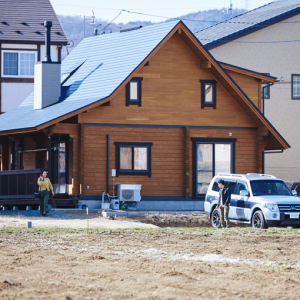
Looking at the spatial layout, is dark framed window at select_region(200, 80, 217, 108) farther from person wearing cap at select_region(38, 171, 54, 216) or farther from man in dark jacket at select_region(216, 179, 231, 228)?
man in dark jacket at select_region(216, 179, 231, 228)

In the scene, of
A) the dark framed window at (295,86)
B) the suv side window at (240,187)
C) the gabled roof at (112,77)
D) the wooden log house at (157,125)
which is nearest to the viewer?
the suv side window at (240,187)

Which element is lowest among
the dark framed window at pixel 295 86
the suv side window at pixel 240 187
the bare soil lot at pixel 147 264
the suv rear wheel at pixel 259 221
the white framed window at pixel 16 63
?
the bare soil lot at pixel 147 264

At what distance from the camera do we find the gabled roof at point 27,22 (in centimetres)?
3728

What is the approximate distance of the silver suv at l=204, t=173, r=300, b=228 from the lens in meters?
17.6

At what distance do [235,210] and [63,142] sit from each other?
408 inches

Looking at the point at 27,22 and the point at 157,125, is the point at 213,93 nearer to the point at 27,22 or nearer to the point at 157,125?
the point at 157,125

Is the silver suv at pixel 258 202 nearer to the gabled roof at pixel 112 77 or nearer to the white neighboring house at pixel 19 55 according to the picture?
the gabled roof at pixel 112 77

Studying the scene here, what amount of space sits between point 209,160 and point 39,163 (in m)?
8.25

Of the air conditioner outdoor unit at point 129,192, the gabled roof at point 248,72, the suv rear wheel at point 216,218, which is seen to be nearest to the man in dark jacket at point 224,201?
the suv rear wheel at point 216,218

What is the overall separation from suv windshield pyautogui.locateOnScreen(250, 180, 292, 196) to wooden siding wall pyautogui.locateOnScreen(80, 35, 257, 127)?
7.59 meters

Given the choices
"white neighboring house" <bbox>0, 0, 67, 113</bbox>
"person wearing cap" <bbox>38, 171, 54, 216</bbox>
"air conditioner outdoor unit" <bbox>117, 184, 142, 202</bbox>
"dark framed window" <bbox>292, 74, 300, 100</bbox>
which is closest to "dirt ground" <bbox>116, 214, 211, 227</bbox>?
"person wearing cap" <bbox>38, 171, 54, 216</bbox>

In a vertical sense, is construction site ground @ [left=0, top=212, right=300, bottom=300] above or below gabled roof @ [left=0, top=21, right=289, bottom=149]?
below

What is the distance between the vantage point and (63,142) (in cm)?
2677

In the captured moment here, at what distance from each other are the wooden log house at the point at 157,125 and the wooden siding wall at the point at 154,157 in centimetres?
4
